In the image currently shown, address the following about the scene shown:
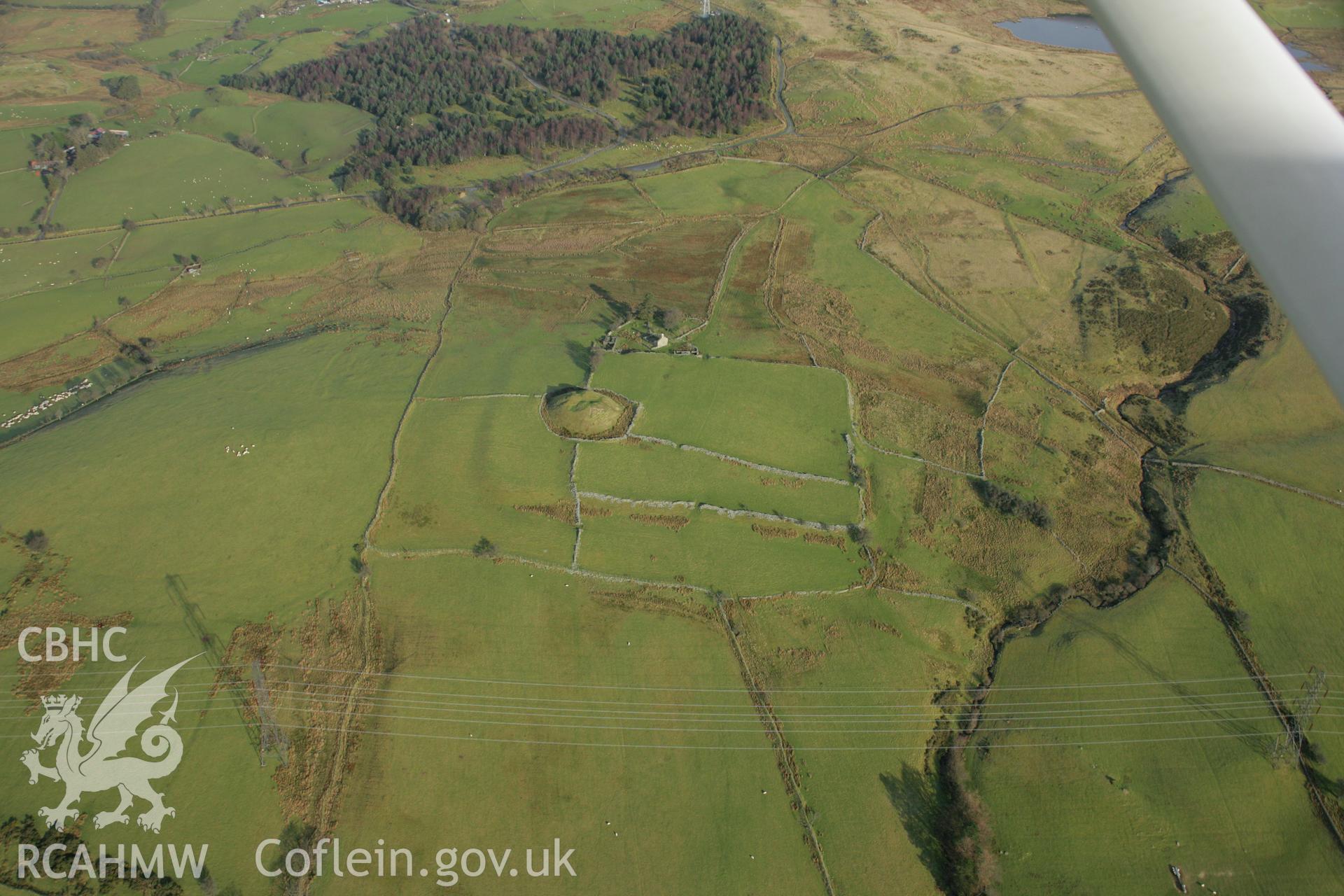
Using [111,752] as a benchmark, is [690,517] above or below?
above

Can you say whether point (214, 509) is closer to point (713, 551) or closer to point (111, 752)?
point (111, 752)

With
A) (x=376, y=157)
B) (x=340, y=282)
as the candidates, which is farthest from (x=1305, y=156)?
(x=376, y=157)

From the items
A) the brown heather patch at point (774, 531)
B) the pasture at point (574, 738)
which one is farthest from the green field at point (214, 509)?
the brown heather patch at point (774, 531)

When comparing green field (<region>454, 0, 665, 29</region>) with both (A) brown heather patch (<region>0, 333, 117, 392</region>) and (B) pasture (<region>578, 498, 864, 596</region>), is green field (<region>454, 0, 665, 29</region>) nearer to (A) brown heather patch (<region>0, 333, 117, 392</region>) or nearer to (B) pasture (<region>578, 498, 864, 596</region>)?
(A) brown heather patch (<region>0, 333, 117, 392</region>)

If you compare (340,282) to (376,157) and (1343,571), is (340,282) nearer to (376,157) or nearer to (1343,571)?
(376,157)

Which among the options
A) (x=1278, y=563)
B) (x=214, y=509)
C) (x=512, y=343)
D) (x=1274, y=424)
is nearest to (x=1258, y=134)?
(x=1278, y=563)

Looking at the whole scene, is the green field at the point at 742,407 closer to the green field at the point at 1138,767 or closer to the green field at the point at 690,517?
the green field at the point at 690,517
